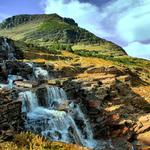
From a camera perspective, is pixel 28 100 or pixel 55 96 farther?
pixel 55 96

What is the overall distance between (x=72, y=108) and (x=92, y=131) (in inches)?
154

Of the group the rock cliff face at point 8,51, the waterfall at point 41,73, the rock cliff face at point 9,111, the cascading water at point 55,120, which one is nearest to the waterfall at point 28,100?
the cascading water at point 55,120

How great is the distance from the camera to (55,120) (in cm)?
4497

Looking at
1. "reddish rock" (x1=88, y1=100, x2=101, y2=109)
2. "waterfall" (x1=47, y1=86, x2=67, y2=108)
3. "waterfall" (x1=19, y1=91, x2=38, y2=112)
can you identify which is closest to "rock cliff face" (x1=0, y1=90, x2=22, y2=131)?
"waterfall" (x1=19, y1=91, x2=38, y2=112)

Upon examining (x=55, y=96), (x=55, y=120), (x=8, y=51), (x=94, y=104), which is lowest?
(x=55, y=120)

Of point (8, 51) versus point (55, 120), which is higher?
point (8, 51)

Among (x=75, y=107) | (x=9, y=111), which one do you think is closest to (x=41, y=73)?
(x=75, y=107)

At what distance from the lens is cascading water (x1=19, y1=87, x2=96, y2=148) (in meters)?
43.6

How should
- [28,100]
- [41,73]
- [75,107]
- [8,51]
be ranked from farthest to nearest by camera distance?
[8,51] → [41,73] → [75,107] → [28,100]

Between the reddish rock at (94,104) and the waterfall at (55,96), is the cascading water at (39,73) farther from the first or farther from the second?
the reddish rock at (94,104)

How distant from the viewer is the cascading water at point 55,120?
43.6m

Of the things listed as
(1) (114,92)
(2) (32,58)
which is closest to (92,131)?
(1) (114,92)

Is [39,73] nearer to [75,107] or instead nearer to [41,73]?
[41,73]

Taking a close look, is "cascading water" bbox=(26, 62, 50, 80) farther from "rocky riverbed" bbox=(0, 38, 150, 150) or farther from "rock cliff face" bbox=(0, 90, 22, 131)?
"rock cliff face" bbox=(0, 90, 22, 131)
